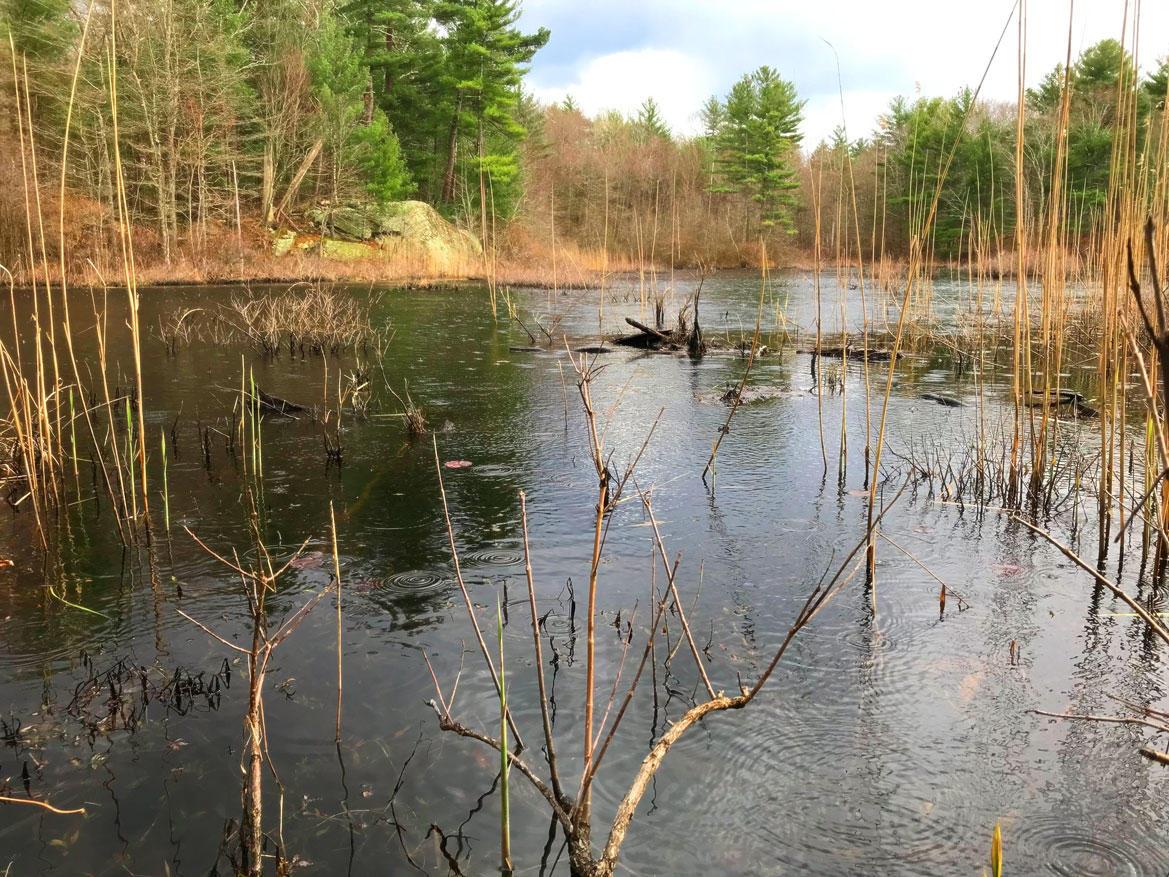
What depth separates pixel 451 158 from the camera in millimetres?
32500

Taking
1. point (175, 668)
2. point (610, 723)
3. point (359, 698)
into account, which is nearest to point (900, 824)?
point (610, 723)

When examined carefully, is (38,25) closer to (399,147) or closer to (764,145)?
(399,147)

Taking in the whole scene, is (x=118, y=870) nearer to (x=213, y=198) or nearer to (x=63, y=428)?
(x=63, y=428)

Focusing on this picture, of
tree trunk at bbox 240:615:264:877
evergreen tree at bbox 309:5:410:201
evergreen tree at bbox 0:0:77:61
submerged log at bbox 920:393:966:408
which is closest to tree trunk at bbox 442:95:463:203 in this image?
evergreen tree at bbox 309:5:410:201

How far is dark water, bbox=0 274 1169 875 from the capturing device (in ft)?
6.93

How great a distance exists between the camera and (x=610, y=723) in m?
2.67

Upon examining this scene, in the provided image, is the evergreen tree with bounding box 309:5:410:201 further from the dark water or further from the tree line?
the dark water

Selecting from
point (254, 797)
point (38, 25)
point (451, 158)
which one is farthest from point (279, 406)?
point (451, 158)

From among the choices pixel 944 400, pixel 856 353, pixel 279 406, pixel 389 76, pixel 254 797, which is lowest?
pixel 254 797

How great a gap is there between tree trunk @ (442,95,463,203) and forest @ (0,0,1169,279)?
128 mm

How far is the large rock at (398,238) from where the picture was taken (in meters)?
26.3

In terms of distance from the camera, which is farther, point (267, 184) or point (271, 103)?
point (267, 184)

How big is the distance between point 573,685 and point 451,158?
1267 inches

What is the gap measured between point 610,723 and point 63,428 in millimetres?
5091
